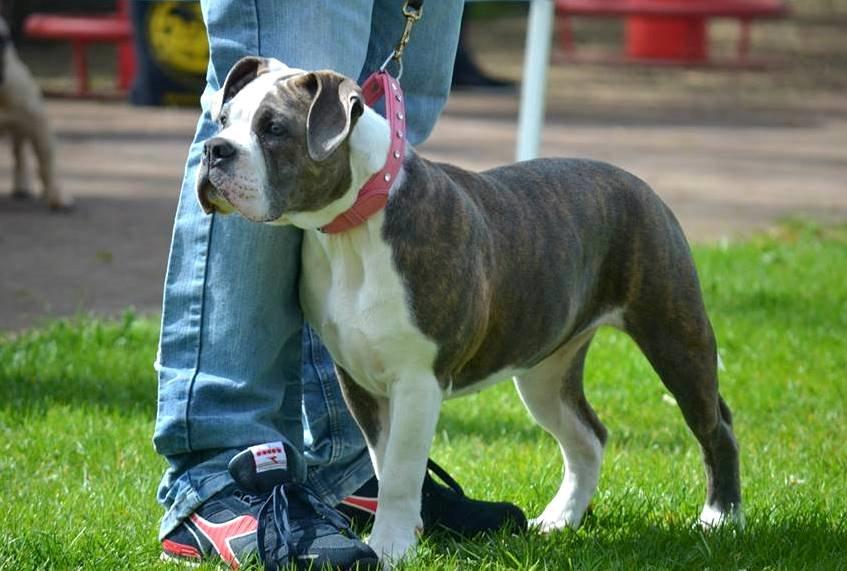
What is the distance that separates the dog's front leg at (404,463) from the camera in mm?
3203

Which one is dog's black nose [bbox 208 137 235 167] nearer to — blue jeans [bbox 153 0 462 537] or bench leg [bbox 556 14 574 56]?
blue jeans [bbox 153 0 462 537]

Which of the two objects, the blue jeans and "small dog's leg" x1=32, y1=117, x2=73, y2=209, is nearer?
the blue jeans

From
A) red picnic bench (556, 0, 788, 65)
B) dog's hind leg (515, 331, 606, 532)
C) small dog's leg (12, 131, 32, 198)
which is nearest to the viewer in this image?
dog's hind leg (515, 331, 606, 532)

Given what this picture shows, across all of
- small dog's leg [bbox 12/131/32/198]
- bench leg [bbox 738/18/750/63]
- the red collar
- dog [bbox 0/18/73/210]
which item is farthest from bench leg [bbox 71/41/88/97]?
the red collar

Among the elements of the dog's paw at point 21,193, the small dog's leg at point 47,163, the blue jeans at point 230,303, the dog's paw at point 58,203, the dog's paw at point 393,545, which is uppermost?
the blue jeans at point 230,303

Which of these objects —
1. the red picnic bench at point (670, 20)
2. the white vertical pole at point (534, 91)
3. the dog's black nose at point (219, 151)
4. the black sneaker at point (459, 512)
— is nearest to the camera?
the dog's black nose at point (219, 151)

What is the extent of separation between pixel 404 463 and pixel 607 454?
A: 1471 mm

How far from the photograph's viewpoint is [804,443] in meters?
4.68

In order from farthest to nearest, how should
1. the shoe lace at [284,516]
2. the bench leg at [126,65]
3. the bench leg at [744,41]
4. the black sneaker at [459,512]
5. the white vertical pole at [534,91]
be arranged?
the bench leg at [744,41]
the bench leg at [126,65]
the white vertical pole at [534,91]
the black sneaker at [459,512]
the shoe lace at [284,516]

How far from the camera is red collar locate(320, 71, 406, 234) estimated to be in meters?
3.10

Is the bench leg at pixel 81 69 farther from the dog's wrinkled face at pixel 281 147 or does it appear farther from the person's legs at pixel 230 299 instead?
the dog's wrinkled face at pixel 281 147

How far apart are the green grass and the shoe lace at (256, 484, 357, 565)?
221 millimetres

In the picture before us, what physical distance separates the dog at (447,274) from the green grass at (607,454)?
0.74ft

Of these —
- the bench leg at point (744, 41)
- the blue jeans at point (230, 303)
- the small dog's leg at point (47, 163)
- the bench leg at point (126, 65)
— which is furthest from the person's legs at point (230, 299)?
the bench leg at point (744, 41)
